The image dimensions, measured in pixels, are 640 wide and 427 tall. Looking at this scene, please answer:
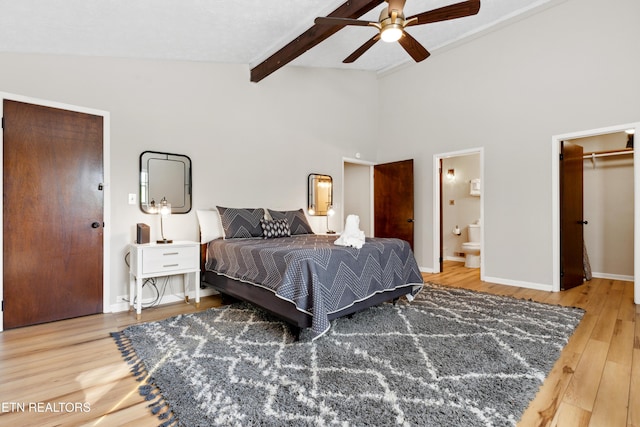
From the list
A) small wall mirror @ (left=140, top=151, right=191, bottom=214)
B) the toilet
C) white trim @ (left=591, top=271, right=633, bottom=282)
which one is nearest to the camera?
small wall mirror @ (left=140, top=151, right=191, bottom=214)

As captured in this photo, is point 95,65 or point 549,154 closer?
point 95,65

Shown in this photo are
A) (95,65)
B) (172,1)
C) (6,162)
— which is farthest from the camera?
(95,65)

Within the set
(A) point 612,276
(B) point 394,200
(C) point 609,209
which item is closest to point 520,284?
(A) point 612,276

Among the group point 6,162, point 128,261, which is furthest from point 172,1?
point 128,261

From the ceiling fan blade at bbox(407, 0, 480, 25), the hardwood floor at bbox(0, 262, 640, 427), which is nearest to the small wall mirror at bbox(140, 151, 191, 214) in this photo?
the hardwood floor at bbox(0, 262, 640, 427)

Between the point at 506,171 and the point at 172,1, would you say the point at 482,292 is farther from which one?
the point at 172,1

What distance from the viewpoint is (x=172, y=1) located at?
246 cm

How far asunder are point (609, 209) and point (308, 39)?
15.8 ft

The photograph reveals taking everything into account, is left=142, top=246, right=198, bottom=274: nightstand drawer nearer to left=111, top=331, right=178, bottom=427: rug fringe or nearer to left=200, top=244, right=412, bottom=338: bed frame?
left=200, top=244, right=412, bottom=338: bed frame

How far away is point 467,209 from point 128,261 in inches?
231

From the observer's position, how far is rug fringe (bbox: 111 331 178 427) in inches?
60.4

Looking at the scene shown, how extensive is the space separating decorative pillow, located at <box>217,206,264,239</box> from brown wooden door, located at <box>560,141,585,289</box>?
3.72 meters

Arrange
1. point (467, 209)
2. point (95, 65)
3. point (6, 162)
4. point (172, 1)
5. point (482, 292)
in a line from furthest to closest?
point (467, 209)
point (482, 292)
point (95, 65)
point (6, 162)
point (172, 1)

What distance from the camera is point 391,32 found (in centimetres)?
243
